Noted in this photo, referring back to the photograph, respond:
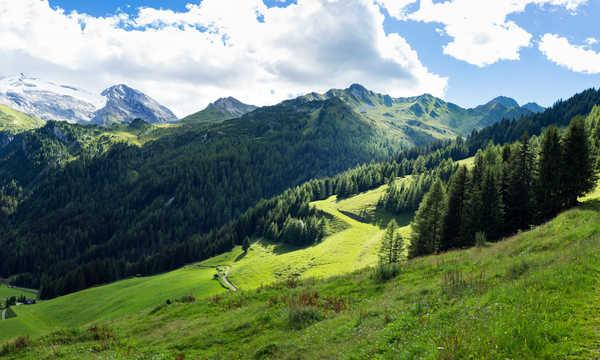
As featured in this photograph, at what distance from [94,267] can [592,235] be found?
567 ft

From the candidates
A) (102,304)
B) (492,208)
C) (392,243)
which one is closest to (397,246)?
(392,243)

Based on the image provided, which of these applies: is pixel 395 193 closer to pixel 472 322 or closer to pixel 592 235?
pixel 592 235

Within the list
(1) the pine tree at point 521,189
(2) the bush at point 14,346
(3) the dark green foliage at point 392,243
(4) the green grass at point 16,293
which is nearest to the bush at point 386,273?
(1) the pine tree at point 521,189

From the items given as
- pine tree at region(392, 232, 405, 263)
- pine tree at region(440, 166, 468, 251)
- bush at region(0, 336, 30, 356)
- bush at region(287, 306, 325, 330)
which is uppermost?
pine tree at region(440, 166, 468, 251)

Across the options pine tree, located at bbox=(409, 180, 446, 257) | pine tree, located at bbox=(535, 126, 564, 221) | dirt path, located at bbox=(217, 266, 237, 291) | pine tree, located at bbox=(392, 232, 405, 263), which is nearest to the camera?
pine tree, located at bbox=(535, 126, 564, 221)

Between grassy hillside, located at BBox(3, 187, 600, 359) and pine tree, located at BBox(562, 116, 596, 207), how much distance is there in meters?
5.82

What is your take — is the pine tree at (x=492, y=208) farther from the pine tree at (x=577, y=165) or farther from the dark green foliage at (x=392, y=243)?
the dark green foliage at (x=392, y=243)

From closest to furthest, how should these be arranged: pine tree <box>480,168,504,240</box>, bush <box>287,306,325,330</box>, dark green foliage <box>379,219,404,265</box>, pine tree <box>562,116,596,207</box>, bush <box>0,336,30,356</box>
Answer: bush <box>287,306,325,330</box>, bush <box>0,336,30,356</box>, pine tree <box>562,116,596,207</box>, pine tree <box>480,168,504,240</box>, dark green foliage <box>379,219,404,265</box>

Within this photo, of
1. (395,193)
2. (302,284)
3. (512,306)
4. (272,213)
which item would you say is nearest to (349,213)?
(395,193)

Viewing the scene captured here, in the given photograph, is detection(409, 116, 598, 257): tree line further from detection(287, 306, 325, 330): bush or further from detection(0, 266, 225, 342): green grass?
detection(0, 266, 225, 342): green grass

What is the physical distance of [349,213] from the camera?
154625mm

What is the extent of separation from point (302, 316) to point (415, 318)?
8950mm

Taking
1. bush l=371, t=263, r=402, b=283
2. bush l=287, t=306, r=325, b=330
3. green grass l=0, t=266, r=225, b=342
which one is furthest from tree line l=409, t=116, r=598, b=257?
green grass l=0, t=266, r=225, b=342

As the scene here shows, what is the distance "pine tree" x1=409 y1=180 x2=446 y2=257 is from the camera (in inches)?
2068
